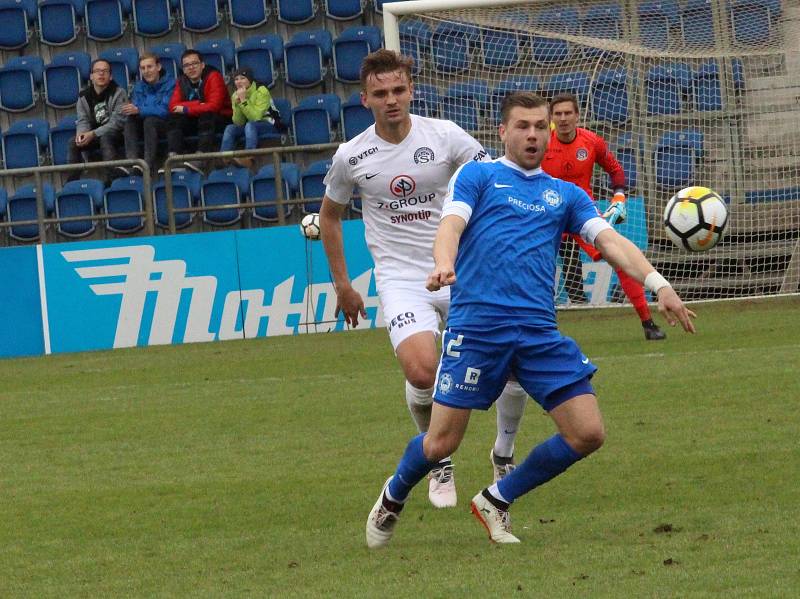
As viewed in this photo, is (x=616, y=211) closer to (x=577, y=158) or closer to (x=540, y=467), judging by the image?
(x=577, y=158)

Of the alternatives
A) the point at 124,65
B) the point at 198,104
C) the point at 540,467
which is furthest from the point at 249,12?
the point at 540,467

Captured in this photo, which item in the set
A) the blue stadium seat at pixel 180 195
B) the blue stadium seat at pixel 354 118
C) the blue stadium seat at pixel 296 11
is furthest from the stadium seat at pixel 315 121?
the blue stadium seat at pixel 296 11

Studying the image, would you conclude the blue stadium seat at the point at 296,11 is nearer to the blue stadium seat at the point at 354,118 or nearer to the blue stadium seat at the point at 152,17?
the blue stadium seat at the point at 152,17

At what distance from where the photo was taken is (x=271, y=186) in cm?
1728

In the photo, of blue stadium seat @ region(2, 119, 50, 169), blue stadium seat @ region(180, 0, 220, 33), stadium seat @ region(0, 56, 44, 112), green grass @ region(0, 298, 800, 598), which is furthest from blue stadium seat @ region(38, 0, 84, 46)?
green grass @ region(0, 298, 800, 598)

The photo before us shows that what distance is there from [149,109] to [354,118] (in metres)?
2.49

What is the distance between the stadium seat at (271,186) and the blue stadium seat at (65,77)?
3.82 metres

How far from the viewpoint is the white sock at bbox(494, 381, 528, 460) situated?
21.7ft

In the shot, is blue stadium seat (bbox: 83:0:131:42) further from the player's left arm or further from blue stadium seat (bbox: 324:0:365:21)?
the player's left arm

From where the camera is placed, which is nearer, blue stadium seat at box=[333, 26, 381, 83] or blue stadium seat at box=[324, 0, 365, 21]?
blue stadium seat at box=[333, 26, 381, 83]

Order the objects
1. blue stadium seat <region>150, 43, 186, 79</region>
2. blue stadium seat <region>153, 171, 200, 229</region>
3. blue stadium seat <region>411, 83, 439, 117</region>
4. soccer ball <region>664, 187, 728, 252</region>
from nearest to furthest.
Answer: soccer ball <region>664, 187, 728, 252</region>, blue stadium seat <region>411, 83, 439, 117</region>, blue stadium seat <region>153, 171, 200, 229</region>, blue stadium seat <region>150, 43, 186, 79</region>

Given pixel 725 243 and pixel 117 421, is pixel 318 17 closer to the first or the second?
pixel 725 243

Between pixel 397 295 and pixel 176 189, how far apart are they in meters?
11.1

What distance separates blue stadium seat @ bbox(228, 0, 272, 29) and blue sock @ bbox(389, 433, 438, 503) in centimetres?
1496
